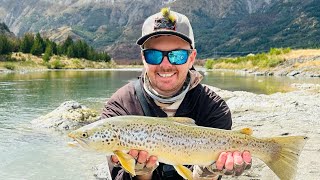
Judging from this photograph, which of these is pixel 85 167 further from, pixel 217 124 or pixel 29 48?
pixel 29 48

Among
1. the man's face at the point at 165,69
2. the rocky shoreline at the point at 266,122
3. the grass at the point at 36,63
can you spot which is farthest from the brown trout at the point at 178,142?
the grass at the point at 36,63

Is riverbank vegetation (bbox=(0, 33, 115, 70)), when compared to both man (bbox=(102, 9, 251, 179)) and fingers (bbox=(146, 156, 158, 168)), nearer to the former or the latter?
man (bbox=(102, 9, 251, 179))

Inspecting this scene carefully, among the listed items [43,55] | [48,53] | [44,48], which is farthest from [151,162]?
[44,48]

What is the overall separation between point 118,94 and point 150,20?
0.93m

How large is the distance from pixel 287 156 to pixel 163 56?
1651 mm

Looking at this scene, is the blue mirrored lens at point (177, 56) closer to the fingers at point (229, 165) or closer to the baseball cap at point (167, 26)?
the baseball cap at point (167, 26)

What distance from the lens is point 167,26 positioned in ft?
13.9

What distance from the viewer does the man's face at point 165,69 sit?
14.3ft

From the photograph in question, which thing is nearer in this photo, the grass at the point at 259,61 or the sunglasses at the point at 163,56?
the sunglasses at the point at 163,56

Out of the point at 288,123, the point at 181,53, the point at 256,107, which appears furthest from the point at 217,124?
the point at 256,107

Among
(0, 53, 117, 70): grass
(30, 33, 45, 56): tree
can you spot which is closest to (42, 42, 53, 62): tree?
(0, 53, 117, 70): grass

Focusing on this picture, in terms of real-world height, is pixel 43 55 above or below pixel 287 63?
below

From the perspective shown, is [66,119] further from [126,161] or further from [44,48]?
[44,48]

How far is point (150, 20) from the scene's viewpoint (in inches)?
172
